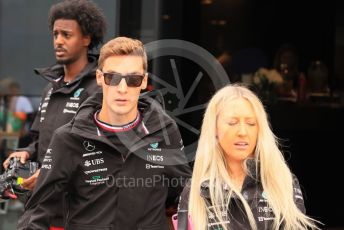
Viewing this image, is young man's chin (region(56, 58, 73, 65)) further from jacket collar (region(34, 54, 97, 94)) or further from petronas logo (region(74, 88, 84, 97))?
petronas logo (region(74, 88, 84, 97))

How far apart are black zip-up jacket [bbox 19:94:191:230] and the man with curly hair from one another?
635 millimetres

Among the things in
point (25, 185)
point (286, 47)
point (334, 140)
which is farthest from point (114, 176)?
point (286, 47)

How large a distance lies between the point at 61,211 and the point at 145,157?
1.85ft

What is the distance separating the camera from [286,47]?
837 centimetres

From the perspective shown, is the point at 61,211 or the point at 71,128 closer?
the point at 71,128

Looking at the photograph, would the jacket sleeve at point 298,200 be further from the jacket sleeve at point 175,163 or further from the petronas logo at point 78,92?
the petronas logo at point 78,92

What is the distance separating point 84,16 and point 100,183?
1.69 m

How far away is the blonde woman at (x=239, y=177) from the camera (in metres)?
2.49

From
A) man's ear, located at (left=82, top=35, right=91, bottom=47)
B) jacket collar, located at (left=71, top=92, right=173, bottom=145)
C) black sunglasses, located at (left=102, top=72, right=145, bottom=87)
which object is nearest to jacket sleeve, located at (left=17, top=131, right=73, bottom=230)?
jacket collar, located at (left=71, top=92, right=173, bottom=145)

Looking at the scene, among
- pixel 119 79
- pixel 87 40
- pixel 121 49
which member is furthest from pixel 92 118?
pixel 87 40

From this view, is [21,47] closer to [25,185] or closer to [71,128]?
[25,185]

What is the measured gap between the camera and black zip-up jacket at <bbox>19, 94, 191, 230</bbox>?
2895mm

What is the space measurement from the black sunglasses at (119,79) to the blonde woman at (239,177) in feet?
1.60

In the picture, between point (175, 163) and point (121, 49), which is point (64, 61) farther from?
point (175, 163)
